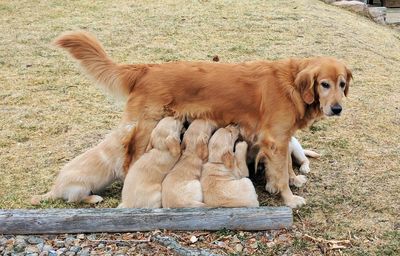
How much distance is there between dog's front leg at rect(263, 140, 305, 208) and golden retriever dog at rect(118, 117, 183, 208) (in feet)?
2.53

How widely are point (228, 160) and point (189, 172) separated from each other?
33 centimetres

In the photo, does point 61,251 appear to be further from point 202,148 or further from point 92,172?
point 202,148

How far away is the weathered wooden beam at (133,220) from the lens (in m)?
4.05

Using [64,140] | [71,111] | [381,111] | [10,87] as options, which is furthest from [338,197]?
[10,87]

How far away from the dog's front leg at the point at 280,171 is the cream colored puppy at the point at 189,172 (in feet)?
1.75

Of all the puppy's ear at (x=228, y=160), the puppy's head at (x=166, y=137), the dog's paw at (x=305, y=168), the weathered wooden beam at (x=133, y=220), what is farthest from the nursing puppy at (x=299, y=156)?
the puppy's head at (x=166, y=137)

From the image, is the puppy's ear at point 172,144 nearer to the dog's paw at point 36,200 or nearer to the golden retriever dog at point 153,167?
the golden retriever dog at point 153,167

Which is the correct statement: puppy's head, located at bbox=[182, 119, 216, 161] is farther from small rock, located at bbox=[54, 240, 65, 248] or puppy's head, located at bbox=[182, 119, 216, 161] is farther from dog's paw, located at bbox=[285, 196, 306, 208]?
small rock, located at bbox=[54, 240, 65, 248]


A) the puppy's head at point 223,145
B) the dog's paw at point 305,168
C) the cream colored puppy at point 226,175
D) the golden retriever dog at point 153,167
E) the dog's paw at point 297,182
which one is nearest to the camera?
the cream colored puppy at point 226,175

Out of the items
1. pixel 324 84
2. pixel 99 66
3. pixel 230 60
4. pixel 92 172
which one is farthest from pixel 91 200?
pixel 230 60

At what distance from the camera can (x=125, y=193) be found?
14.4ft

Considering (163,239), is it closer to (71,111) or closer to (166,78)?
(166,78)

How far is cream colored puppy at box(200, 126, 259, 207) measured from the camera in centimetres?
423

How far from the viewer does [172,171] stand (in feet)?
14.5
